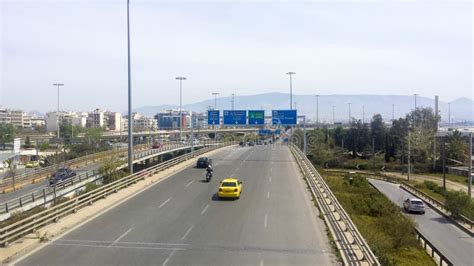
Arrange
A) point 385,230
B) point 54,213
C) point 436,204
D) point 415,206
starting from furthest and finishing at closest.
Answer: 1. point 436,204
2. point 415,206
3. point 385,230
4. point 54,213

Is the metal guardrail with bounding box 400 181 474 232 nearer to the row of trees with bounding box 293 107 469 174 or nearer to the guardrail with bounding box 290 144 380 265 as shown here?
the guardrail with bounding box 290 144 380 265

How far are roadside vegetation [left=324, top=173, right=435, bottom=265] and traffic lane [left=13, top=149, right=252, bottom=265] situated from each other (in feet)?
26.4

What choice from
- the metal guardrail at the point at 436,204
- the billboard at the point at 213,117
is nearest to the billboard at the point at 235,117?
the billboard at the point at 213,117

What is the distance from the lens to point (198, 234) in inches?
752

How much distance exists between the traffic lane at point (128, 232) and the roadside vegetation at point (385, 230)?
804 centimetres

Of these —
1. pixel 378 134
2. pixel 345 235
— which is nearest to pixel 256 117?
pixel 345 235

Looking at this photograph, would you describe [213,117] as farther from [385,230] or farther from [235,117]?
[385,230]

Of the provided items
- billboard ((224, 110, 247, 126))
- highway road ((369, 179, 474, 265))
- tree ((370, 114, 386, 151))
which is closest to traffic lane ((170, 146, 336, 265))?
highway road ((369, 179, 474, 265))

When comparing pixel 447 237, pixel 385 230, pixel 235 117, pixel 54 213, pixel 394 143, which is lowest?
pixel 447 237

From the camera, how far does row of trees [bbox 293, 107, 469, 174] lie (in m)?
92.0

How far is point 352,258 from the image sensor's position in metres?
15.7

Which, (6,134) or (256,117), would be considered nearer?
(256,117)

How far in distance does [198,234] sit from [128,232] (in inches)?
109

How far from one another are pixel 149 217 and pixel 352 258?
10.3 metres
